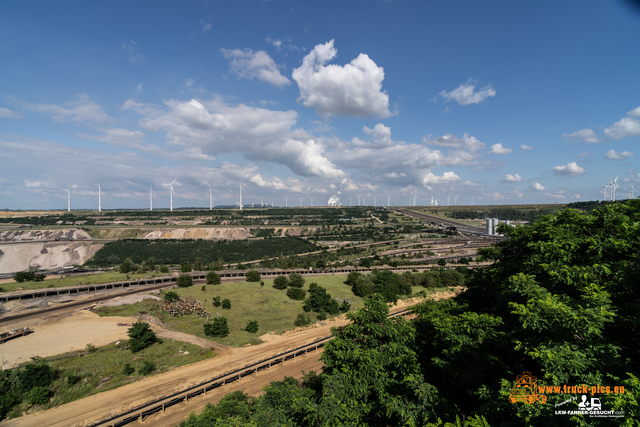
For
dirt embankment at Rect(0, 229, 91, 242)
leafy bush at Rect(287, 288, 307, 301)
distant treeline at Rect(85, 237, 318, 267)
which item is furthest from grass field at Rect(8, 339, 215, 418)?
dirt embankment at Rect(0, 229, 91, 242)

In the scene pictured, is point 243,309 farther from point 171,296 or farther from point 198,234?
point 198,234

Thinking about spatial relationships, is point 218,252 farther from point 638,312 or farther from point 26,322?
point 638,312

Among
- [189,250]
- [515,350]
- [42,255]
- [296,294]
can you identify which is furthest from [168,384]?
[42,255]

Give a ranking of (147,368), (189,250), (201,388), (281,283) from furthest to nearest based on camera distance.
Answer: (189,250) → (281,283) → (147,368) → (201,388)

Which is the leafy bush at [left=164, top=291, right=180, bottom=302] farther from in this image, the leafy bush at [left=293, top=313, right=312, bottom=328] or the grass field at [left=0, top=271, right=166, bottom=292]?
the grass field at [left=0, top=271, right=166, bottom=292]

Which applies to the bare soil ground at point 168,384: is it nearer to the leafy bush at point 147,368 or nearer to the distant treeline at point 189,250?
the leafy bush at point 147,368

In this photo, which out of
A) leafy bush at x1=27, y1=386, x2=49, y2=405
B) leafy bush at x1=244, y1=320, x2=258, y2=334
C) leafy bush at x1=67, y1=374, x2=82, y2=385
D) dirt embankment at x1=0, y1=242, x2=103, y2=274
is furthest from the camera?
dirt embankment at x1=0, y1=242, x2=103, y2=274
